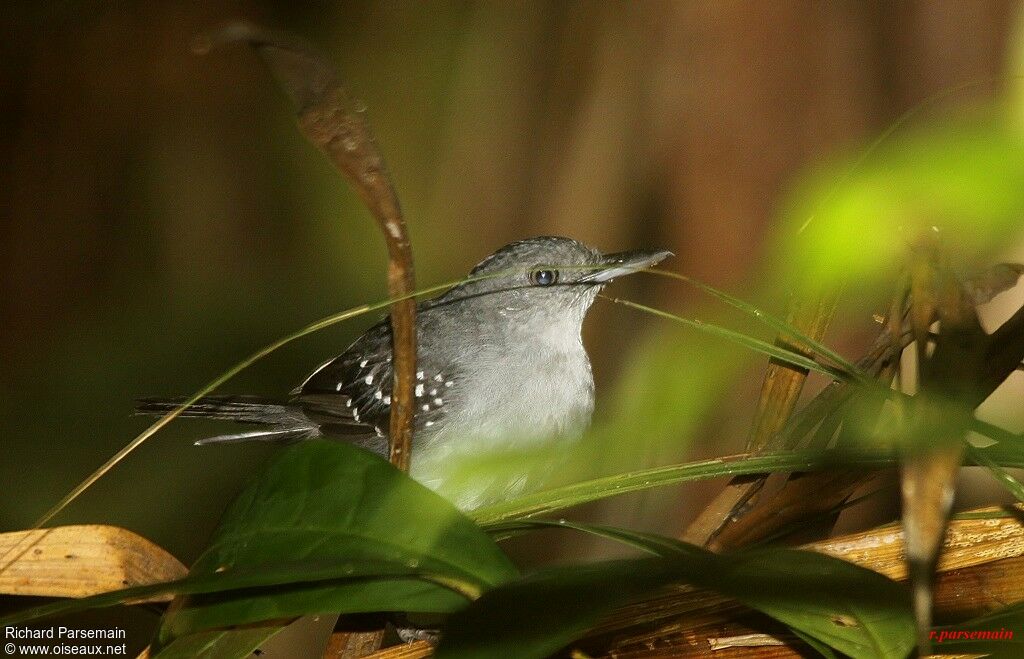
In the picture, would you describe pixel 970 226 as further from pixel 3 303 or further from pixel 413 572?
pixel 3 303

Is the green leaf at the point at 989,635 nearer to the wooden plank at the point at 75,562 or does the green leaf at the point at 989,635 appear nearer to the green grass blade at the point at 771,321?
the green grass blade at the point at 771,321

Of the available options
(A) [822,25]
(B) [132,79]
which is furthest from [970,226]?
(B) [132,79]

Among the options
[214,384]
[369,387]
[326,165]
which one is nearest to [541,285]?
[369,387]

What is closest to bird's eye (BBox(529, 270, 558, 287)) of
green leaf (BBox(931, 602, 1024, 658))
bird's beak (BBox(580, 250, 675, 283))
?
bird's beak (BBox(580, 250, 675, 283))

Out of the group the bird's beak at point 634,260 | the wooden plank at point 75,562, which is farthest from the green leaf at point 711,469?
the bird's beak at point 634,260

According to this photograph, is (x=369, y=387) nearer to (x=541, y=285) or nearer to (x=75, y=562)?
(x=541, y=285)

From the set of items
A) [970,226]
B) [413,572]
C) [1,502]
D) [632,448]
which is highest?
[970,226]
